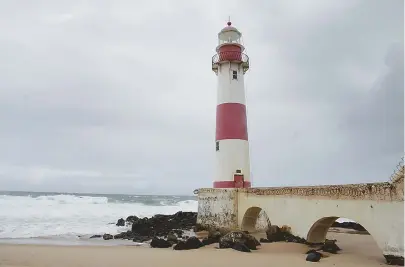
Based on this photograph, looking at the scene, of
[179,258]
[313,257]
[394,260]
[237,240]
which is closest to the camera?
[394,260]

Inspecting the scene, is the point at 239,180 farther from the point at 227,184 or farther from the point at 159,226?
the point at 159,226

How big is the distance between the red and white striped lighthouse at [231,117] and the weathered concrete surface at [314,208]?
45.6 inches

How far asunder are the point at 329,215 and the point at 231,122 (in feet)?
26.2

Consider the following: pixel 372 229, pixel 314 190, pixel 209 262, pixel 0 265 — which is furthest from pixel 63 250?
pixel 372 229

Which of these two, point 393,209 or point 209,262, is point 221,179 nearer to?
point 209,262

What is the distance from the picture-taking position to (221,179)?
55.5 ft

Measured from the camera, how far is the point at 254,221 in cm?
1586

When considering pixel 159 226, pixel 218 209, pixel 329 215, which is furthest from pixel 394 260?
pixel 159 226

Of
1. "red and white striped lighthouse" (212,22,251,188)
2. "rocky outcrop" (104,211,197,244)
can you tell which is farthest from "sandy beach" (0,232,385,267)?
"red and white striped lighthouse" (212,22,251,188)

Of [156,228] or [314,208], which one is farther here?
[156,228]

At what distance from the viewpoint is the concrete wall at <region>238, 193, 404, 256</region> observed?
750 cm

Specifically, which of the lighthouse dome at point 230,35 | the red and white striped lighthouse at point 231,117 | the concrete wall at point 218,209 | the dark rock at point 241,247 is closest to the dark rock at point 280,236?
the dark rock at point 241,247

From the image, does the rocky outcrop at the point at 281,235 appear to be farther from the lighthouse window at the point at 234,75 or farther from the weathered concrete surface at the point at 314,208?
the lighthouse window at the point at 234,75

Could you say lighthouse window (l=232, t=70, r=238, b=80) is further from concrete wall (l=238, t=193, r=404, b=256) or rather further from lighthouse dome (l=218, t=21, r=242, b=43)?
concrete wall (l=238, t=193, r=404, b=256)
